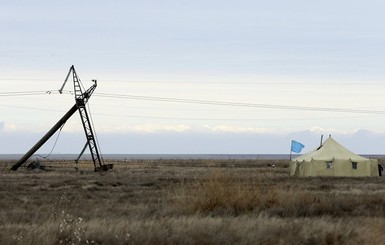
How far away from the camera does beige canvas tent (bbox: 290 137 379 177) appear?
52188mm

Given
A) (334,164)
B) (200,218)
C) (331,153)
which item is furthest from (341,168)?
(200,218)

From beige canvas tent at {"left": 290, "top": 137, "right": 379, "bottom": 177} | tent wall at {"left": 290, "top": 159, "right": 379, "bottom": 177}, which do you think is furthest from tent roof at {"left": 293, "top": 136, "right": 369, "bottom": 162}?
tent wall at {"left": 290, "top": 159, "right": 379, "bottom": 177}

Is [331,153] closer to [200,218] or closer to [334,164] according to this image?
[334,164]

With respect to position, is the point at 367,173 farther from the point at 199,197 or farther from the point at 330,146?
the point at 199,197

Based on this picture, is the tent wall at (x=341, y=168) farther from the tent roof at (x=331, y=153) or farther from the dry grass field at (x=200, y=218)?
the dry grass field at (x=200, y=218)

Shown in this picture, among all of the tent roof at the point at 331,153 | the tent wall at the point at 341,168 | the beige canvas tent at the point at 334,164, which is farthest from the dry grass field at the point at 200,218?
the tent roof at the point at 331,153

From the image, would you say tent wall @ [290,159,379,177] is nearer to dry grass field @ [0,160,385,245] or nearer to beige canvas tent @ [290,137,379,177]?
beige canvas tent @ [290,137,379,177]

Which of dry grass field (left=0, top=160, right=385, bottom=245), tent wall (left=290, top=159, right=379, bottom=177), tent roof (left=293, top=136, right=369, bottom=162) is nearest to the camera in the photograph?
dry grass field (left=0, top=160, right=385, bottom=245)

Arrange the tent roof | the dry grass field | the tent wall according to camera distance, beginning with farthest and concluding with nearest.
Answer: the tent roof
the tent wall
the dry grass field

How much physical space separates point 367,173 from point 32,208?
1409 inches

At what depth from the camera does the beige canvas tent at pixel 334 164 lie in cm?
5219

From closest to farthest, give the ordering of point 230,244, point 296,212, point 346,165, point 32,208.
A: point 230,244
point 296,212
point 32,208
point 346,165

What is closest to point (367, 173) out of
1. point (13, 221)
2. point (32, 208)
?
point (32, 208)

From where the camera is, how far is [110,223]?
16.0 metres
